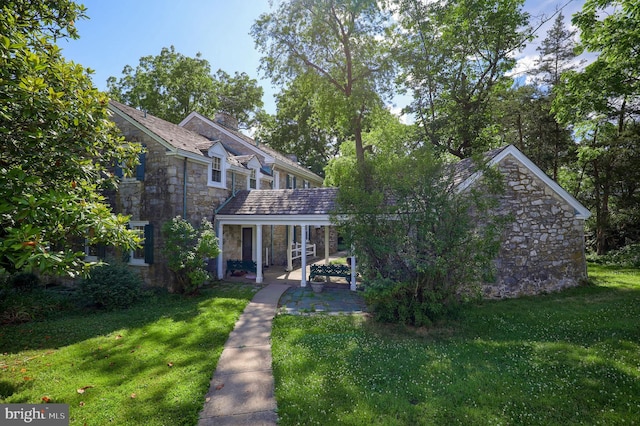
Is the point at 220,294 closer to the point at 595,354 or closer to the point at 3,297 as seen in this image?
the point at 3,297

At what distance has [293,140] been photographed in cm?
3462

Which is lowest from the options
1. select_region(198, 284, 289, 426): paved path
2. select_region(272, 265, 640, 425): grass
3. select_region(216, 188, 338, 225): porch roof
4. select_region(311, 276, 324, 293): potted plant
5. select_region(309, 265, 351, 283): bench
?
select_region(198, 284, 289, 426): paved path

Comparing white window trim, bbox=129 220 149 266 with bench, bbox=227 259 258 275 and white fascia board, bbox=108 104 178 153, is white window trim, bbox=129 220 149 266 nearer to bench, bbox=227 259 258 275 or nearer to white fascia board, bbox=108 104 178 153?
white fascia board, bbox=108 104 178 153

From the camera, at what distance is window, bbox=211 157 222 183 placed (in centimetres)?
1328

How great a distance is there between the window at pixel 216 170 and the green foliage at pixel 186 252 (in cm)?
318

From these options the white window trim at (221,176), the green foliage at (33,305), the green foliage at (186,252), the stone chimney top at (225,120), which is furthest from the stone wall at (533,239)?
the stone chimney top at (225,120)

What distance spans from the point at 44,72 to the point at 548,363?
33.7 feet

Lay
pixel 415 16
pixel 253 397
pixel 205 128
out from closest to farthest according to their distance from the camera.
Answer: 1. pixel 253 397
2. pixel 415 16
3. pixel 205 128

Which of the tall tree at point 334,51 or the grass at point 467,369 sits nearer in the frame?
the grass at point 467,369

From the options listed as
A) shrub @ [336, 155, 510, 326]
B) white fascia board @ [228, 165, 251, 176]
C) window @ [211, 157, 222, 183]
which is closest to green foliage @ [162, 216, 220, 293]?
window @ [211, 157, 222, 183]

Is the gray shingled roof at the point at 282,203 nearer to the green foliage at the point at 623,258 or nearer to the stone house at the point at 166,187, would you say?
the stone house at the point at 166,187

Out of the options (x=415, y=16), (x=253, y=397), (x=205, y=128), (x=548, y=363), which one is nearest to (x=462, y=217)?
(x=548, y=363)

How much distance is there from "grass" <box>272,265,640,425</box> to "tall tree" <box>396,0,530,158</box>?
11.4 m

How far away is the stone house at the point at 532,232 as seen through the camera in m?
9.96
